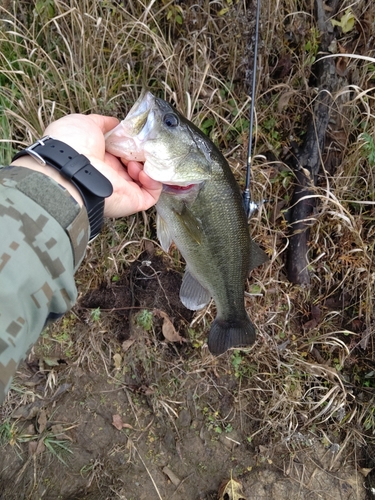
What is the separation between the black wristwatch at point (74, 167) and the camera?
66.8 inches

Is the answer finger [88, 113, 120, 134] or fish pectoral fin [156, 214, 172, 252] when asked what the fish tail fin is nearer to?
fish pectoral fin [156, 214, 172, 252]

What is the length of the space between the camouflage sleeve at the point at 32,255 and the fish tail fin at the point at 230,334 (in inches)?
48.1

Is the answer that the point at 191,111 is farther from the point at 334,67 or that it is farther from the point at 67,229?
the point at 67,229

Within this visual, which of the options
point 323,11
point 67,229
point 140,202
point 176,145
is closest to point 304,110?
point 323,11

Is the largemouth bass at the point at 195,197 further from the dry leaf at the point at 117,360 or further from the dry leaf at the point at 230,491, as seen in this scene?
the dry leaf at the point at 230,491

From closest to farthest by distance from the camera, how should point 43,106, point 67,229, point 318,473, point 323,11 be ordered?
1. point 67,229
2. point 43,106
3. point 323,11
4. point 318,473

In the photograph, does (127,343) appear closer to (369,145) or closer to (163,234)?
(163,234)

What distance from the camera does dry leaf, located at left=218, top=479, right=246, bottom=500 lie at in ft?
9.95

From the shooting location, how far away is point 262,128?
3.02 metres

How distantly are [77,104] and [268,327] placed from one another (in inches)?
93.9

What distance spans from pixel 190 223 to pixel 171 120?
59cm

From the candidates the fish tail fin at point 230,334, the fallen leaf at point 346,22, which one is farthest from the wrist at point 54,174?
the fallen leaf at point 346,22

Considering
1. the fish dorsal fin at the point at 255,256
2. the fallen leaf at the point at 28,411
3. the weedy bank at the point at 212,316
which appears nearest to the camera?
the fish dorsal fin at the point at 255,256

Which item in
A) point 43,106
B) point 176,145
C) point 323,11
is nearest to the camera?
point 176,145
